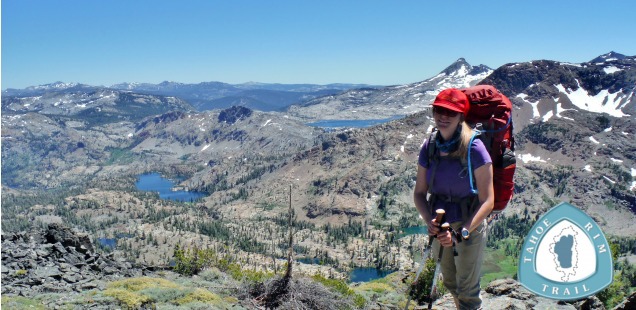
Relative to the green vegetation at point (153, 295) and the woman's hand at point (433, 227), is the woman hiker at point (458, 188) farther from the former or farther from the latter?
the green vegetation at point (153, 295)

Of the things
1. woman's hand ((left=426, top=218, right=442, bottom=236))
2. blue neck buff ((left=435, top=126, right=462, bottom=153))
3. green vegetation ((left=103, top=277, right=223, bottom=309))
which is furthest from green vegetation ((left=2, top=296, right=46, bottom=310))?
blue neck buff ((left=435, top=126, right=462, bottom=153))

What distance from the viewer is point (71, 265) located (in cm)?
2284

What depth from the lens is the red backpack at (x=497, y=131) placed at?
7098 mm

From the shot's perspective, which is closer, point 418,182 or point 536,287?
point 536,287

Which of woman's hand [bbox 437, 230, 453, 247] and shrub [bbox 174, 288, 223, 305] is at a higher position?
woman's hand [bbox 437, 230, 453, 247]

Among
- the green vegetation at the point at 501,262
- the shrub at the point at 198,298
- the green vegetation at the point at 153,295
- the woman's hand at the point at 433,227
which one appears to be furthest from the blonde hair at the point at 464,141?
the green vegetation at the point at 501,262

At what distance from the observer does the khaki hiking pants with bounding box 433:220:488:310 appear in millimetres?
7324

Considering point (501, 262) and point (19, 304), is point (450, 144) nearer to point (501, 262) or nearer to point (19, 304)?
point (19, 304)

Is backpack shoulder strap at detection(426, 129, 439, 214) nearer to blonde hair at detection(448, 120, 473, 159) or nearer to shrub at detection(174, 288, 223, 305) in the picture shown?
blonde hair at detection(448, 120, 473, 159)

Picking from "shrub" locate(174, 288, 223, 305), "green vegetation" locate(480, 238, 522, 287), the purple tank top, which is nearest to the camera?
the purple tank top

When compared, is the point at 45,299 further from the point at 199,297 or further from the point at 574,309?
the point at 574,309

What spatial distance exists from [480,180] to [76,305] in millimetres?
14012

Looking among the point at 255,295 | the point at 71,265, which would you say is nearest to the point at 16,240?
the point at 71,265

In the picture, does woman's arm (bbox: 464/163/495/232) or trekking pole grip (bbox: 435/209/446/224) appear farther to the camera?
woman's arm (bbox: 464/163/495/232)
